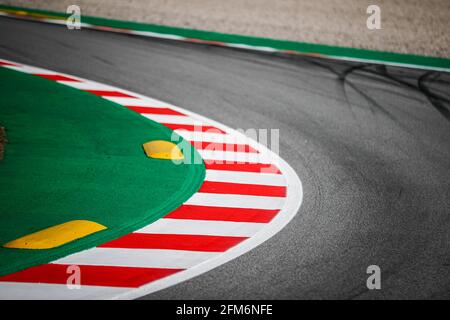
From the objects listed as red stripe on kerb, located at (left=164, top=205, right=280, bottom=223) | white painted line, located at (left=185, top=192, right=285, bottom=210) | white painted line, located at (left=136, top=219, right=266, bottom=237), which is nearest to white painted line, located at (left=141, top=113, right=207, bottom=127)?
white painted line, located at (left=185, top=192, right=285, bottom=210)

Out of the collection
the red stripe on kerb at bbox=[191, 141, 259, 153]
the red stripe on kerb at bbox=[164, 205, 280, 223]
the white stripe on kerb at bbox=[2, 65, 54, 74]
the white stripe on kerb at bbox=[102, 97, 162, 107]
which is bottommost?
the red stripe on kerb at bbox=[164, 205, 280, 223]

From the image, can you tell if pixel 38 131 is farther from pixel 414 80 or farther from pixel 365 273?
pixel 414 80

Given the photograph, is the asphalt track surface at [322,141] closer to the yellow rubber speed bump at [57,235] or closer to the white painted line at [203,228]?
the white painted line at [203,228]

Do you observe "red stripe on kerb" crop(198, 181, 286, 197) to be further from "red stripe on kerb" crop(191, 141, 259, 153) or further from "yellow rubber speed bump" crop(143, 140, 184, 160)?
"red stripe on kerb" crop(191, 141, 259, 153)

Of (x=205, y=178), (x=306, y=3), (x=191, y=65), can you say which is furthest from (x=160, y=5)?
(x=205, y=178)

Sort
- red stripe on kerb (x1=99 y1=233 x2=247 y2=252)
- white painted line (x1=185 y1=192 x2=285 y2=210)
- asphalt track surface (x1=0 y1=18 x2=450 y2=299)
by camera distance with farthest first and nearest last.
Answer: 1. white painted line (x1=185 y1=192 x2=285 y2=210)
2. red stripe on kerb (x1=99 y1=233 x2=247 y2=252)
3. asphalt track surface (x1=0 y1=18 x2=450 y2=299)

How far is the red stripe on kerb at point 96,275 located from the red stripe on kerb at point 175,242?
485 millimetres

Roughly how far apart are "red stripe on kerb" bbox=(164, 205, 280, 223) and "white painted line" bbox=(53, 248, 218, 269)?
911mm

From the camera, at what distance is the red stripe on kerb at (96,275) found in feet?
17.9

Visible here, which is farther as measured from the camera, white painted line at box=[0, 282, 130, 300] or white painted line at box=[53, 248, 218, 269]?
white painted line at box=[53, 248, 218, 269]

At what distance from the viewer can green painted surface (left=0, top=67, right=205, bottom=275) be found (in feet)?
21.6

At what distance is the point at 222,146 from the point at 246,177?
1220 millimetres
